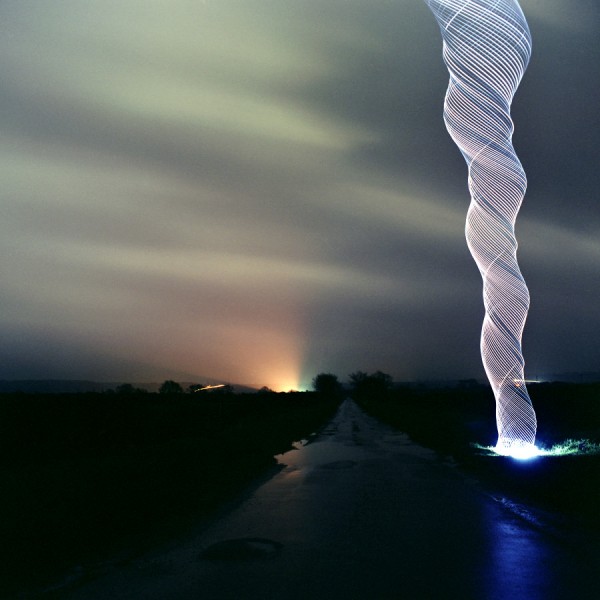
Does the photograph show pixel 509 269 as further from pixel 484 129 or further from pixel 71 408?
pixel 71 408

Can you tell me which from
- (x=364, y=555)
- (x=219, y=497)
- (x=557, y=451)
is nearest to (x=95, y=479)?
(x=219, y=497)

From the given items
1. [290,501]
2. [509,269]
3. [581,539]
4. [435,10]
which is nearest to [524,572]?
[581,539]

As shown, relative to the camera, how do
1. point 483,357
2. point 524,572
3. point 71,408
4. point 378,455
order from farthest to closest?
point 71,408 → point 378,455 → point 483,357 → point 524,572

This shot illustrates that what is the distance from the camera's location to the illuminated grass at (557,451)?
17.0 m

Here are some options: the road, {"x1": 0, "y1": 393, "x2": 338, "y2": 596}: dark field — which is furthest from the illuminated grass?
→ {"x1": 0, "y1": 393, "x2": 338, "y2": 596}: dark field

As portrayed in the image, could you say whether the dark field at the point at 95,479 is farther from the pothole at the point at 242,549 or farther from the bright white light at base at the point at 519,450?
the bright white light at base at the point at 519,450

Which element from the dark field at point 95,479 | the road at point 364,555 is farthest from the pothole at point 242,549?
the dark field at point 95,479

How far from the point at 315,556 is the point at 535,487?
6666 millimetres

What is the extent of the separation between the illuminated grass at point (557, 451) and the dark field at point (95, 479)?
634 cm

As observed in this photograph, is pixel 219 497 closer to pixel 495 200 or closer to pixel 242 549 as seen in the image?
pixel 242 549

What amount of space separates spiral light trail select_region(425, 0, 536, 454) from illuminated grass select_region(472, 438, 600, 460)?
12 centimetres

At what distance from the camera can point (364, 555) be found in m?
7.94

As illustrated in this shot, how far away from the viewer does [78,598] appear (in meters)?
6.36

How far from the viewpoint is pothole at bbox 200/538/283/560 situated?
7918mm
